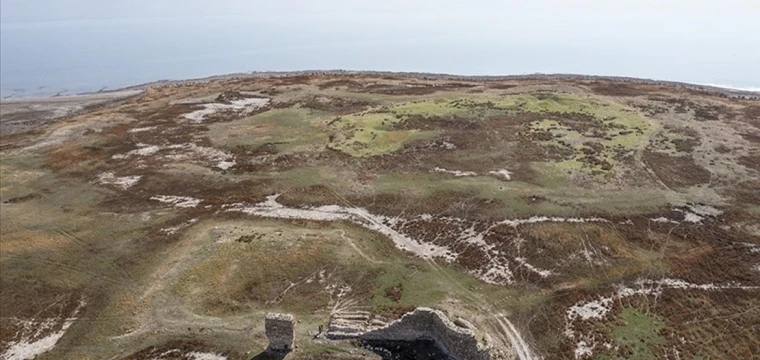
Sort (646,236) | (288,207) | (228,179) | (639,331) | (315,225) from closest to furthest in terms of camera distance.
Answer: (639,331), (646,236), (315,225), (288,207), (228,179)

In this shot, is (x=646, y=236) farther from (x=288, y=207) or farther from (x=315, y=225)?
(x=288, y=207)

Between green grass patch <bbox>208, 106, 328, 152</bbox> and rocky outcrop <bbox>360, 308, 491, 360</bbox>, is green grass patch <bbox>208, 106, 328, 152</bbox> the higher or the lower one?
the higher one

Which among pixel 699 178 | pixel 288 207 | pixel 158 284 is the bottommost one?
pixel 158 284

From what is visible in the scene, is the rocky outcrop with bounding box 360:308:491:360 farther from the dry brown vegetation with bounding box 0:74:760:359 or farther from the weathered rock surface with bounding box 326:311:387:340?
the dry brown vegetation with bounding box 0:74:760:359

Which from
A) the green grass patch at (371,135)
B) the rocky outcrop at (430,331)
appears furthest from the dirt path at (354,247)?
the green grass patch at (371,135)

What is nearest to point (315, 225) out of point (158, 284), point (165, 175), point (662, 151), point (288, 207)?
point (288, 207)

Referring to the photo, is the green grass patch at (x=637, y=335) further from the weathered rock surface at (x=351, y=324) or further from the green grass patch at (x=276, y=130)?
the green grass patch at (x=276, y=130)

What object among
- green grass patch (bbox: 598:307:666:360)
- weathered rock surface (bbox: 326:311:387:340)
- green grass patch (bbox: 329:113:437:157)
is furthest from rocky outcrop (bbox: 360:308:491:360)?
green grass patch (bbox: 329:113:437:157)
